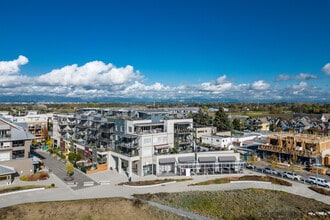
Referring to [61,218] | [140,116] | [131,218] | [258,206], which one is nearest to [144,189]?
[131,218]

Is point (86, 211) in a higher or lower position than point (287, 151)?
lower

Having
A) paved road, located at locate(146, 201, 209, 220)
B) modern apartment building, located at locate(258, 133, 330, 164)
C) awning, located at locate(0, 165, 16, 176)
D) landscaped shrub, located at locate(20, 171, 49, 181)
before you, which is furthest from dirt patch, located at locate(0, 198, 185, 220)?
modern apartment building, located at locate(258, 133, 330, 164)

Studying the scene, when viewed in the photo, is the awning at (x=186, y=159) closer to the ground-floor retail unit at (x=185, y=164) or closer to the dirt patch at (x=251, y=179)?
the ground-floor retail unit at (x=185, y=164)

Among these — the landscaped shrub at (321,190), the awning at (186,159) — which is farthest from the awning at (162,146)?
the landscaped shrub at (321,190)

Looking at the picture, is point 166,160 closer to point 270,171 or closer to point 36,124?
point 270,171

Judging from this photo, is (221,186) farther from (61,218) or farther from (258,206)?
(61,218)

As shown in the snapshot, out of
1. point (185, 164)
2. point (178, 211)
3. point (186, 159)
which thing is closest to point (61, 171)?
point (185, 164)

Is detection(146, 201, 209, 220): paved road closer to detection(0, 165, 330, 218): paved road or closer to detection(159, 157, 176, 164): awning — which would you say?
detection(0, 165, 330, 218): paved road
